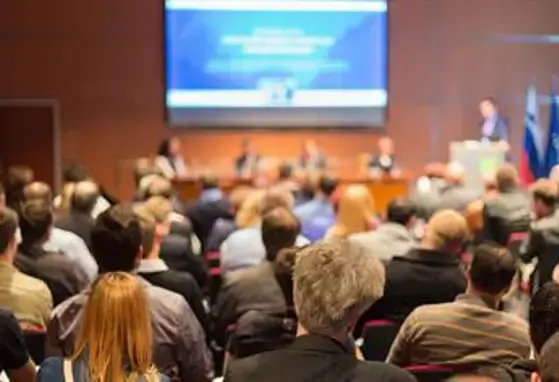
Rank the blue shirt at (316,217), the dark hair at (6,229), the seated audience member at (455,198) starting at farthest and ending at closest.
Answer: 1. the seated audience member at (455,198)
2. the blue shirt at (316,217)
3. the dark hair at (6,229)

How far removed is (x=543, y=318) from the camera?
2484 millimetres

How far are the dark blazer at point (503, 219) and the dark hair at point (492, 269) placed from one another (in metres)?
3.15

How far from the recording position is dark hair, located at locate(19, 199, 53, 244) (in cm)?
451

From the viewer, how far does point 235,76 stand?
41.8ft

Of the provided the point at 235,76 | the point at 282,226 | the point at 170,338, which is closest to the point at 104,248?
the point at 170,338

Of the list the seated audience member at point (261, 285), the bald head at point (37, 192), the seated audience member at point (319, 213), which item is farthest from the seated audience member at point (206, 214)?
the seated audience member at point (261, 285)

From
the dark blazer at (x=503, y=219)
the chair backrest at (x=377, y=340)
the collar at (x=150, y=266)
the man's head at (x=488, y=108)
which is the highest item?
the man's head at (x=488, y=108)

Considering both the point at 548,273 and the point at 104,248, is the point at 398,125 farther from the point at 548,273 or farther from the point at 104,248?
the point at 104,248

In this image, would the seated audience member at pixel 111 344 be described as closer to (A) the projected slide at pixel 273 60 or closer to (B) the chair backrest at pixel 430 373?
(B) the chair backrest at pixel 430 373

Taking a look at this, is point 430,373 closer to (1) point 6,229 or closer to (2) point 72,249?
(1) point 6,229

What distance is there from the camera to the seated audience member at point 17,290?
3.86 m

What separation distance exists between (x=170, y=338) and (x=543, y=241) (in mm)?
3270

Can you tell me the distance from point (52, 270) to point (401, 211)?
7.19 feet

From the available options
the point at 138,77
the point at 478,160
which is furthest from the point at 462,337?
the point at 138,77
